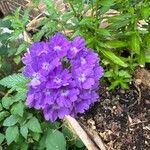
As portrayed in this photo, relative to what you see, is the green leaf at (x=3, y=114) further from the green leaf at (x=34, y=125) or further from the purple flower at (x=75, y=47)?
the purple flower at (x=75, y=47)

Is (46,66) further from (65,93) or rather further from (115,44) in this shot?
(115,44)

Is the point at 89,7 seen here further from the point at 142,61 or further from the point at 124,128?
the point at 124,128

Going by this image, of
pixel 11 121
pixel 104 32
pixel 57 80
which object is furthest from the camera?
pixel 11 121

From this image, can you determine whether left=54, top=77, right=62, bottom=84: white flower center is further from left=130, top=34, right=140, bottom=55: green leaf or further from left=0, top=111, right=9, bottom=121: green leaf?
left=0, top=111, right=9, bottom=121: green leaf

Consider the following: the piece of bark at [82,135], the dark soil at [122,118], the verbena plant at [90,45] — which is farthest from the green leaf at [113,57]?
the piece of bark at [82,135]

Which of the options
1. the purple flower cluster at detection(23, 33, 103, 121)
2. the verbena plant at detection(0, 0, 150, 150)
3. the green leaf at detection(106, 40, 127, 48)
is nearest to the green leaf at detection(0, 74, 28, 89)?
the verbena plant at detection(0, 0, 150, 150)

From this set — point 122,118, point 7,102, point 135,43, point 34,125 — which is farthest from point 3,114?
point 135,43

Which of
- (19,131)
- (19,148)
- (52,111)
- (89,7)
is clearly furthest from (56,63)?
(19,148)
